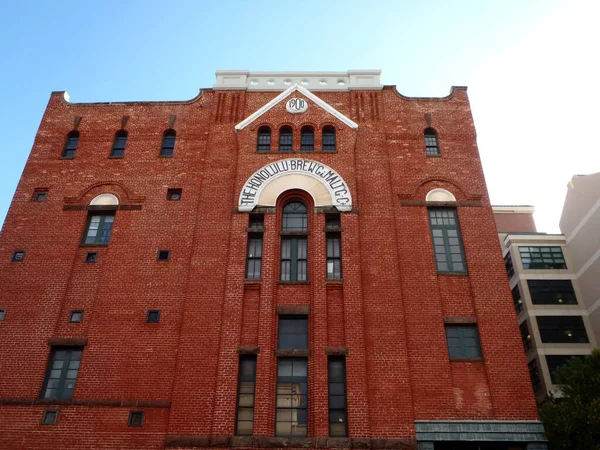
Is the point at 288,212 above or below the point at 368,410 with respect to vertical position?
above

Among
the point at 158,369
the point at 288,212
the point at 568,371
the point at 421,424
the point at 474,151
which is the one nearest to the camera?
the point at 421,424

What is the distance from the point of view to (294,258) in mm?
21250

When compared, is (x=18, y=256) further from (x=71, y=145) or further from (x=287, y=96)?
(x=287, y=96)

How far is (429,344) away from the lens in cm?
1908

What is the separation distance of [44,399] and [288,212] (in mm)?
11422

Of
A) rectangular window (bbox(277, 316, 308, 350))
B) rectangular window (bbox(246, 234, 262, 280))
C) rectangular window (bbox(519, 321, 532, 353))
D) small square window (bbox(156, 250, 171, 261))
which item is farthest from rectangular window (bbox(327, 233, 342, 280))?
rectangular window (bbox(519, 321, 532, 353))

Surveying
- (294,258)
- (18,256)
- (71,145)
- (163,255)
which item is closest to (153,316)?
(163,255)

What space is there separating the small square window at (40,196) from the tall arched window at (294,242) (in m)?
10.6

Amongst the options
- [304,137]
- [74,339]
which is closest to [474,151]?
[304,137]

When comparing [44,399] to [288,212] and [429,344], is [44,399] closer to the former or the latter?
[288,212]

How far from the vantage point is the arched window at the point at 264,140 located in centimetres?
2412

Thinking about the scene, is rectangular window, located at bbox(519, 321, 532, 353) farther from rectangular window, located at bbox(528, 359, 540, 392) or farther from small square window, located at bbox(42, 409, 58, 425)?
small square window, located at bbox(42, 409, 58, 425)

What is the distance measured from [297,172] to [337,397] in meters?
9.50

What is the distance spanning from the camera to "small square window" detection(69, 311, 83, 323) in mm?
20172
